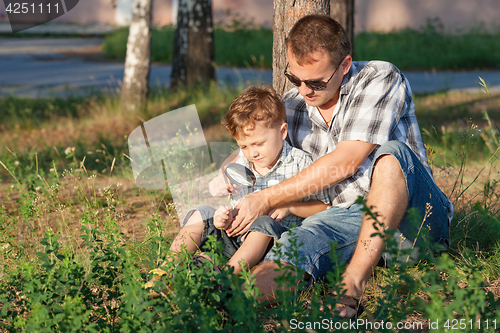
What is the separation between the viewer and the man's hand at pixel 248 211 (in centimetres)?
244

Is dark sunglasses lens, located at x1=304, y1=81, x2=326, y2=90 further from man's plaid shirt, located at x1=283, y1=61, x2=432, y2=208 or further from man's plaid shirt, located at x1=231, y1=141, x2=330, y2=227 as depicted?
man's plaid shirt, located at x1=231, y1=141, x2=330, y2=227

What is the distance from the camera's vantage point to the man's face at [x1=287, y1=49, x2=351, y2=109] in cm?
258

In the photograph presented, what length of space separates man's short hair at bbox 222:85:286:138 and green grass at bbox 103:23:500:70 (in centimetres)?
775

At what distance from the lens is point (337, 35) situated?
2576 mm

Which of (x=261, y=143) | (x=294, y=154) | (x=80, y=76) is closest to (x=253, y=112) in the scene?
(x=261, y=143)

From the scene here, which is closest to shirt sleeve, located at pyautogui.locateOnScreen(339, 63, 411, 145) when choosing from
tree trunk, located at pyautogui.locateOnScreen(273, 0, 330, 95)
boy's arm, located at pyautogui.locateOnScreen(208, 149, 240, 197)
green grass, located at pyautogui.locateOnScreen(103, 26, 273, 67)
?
boy's arm, located at pyautogui.locateOnScreen(208, 149, 240, 197)

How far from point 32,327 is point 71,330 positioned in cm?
15

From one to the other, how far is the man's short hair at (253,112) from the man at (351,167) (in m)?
0.20

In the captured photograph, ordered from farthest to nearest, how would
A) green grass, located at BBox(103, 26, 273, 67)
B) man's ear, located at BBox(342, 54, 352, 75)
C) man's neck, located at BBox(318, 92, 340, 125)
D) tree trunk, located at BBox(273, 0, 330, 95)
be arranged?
1. green grass, located at BBox(103, 26, 273, 67)
2. tree trunk, located at BBox(273, 0, 330, 95)
3. man's neck, located at BBox(318, 92, 340, 125)
4. man's ear, located at BBox(342, 54, 352, 75)

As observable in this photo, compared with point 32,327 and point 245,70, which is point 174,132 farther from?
point 245,70

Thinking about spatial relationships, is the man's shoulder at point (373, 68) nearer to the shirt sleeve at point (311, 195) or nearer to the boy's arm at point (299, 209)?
the shirt sleeve at point (311, 195)

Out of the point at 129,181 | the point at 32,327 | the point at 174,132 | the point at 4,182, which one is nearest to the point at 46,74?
the point at 4,182

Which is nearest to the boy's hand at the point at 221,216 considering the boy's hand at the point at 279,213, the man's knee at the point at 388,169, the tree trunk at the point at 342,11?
the boy's hand at the point at 279,213

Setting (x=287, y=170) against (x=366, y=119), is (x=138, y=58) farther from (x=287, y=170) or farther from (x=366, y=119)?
(x=366, y=119)
